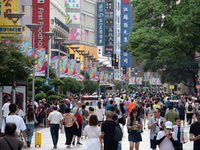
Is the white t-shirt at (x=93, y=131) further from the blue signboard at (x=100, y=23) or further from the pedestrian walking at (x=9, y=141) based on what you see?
the blue signboard at (x=100, y=23)

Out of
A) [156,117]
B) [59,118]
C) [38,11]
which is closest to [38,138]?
[59,118]

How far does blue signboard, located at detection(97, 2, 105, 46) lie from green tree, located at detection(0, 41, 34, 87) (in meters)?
124

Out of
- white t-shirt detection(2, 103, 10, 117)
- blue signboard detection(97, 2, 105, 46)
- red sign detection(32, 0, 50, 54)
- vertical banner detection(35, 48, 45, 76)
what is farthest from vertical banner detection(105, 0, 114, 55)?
white t-shirt detection(2, 103, 10, 117)

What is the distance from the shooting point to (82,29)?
125438mm

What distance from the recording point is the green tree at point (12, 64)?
63.3 ft

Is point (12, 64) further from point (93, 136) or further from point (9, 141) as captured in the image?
point (9, 141)

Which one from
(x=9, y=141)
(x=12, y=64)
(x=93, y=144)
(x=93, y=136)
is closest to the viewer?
(x=9, y=141)

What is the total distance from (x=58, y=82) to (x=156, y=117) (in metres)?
23.7

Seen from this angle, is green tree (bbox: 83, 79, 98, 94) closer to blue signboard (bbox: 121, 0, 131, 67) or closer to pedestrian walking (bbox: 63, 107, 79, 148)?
pedestrian walking (bbox: 63, 107, 79, 148)

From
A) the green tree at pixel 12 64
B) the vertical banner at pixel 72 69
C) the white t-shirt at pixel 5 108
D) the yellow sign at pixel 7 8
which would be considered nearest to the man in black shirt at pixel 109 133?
the green tree at pixel 12 64

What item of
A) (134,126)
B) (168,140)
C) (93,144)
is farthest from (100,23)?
(168,140)

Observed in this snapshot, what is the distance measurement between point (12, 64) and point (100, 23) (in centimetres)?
12658

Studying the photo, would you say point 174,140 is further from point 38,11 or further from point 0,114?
point 38,11

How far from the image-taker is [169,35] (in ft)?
163
